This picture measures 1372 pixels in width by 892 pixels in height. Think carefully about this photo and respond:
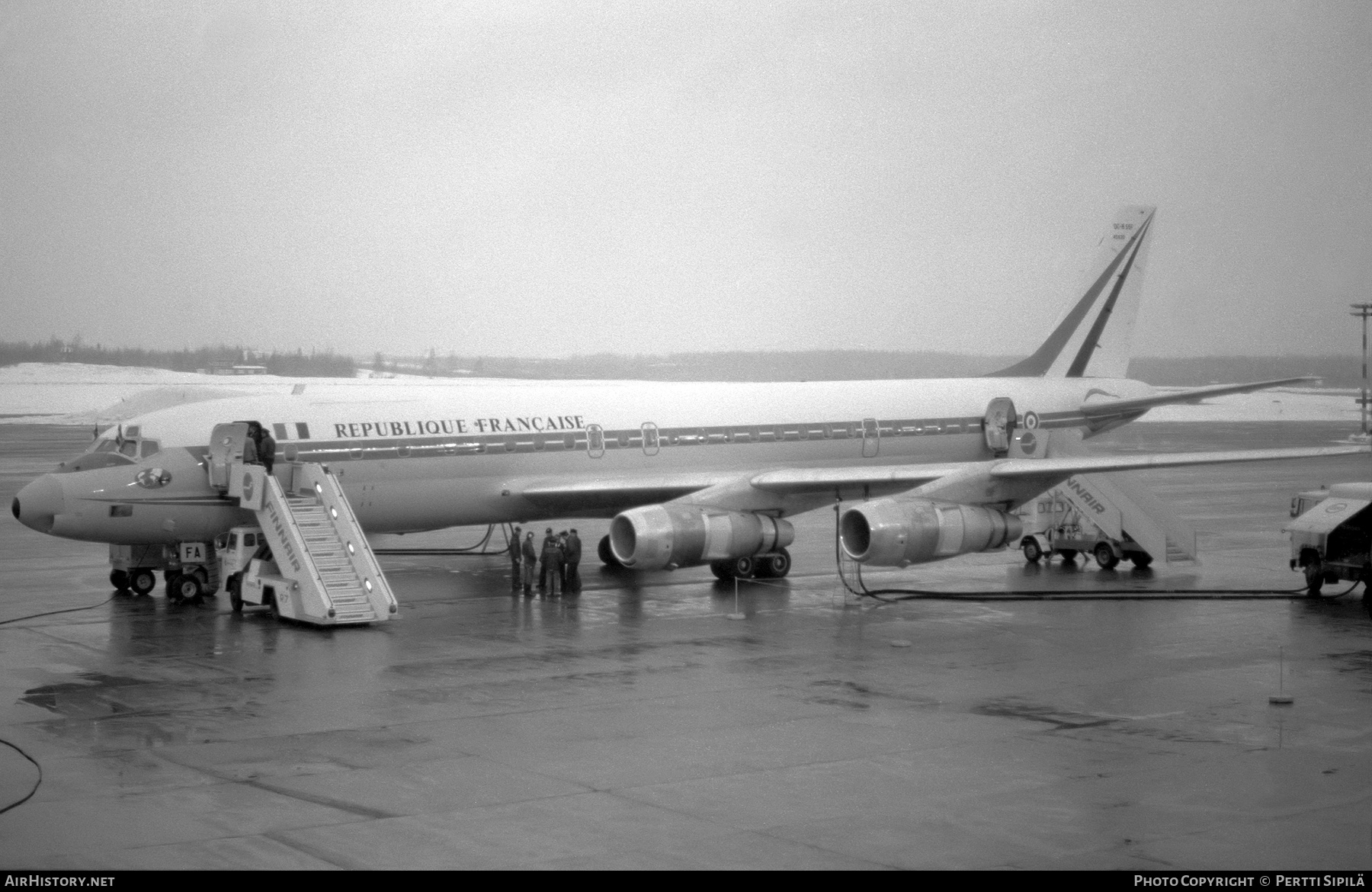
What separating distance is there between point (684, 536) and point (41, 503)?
9908 millimetres

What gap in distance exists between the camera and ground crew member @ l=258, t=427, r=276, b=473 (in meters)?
23.4

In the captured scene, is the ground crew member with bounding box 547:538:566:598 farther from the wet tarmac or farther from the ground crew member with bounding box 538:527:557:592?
the wet tarmac

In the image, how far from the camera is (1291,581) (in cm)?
2577

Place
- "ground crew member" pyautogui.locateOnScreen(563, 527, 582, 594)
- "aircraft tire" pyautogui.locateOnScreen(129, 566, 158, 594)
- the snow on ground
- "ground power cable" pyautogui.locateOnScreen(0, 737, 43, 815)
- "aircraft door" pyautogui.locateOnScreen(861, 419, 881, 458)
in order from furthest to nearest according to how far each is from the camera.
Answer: the snow on ground, "aircraft door" pyautogui.locateOnScreen(861, 419, 881, 458), "ground crew member" pyautogui.locateOnScreen(563, 527, 582, 594), "aircraft tire" pyautogui.locateOnScreen(129, 566, 158, 594), "ground power cable" pyautogui.locateOnScreen(0, 737, 43, 815)

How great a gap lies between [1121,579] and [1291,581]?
2808 millimetres

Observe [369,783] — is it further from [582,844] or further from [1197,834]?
[1197,834]

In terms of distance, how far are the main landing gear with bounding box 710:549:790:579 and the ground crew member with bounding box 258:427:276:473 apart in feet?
25.4

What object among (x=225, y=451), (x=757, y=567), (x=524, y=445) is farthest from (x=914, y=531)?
(x=225, y=451)

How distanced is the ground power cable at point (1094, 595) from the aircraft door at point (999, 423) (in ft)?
24.2

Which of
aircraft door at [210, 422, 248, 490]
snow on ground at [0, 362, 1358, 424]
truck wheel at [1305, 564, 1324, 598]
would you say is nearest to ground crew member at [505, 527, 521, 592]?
aircraft door at [210, 422, 248, 490]

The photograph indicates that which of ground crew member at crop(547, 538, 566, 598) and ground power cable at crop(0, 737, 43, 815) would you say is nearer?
ground power cable at crop(0, 737, 43, 815)

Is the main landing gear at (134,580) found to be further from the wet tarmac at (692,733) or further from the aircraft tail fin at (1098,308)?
A: the aircraft tail fin at (1098,308)

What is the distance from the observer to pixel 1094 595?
24.3 metres
